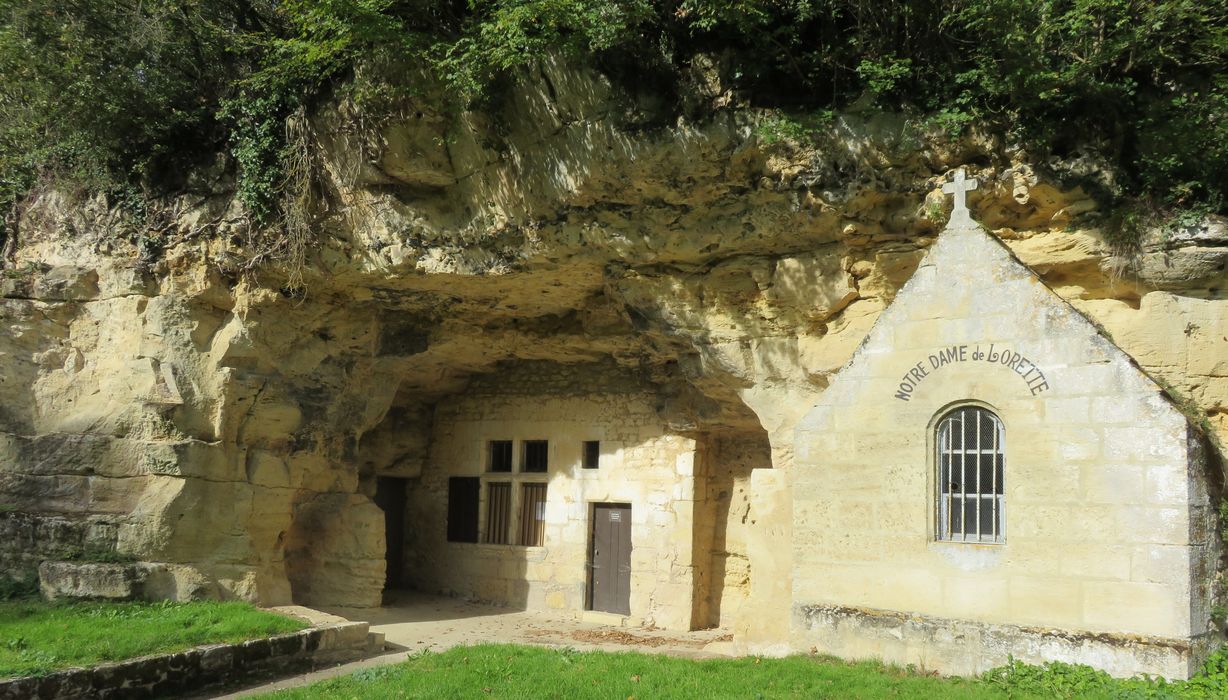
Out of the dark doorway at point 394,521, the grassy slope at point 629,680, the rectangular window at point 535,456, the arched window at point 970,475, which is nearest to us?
the grassy slope at point 629,680

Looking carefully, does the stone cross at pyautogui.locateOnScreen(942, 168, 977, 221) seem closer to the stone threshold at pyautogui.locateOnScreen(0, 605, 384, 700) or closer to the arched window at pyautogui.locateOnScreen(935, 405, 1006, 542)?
the arched window at pyautogui.locateOnScreen(935, 405, 1006, 542)

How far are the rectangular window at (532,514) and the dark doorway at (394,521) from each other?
2.41 metres

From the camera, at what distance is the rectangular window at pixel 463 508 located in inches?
591

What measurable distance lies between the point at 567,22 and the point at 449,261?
11.4 ft

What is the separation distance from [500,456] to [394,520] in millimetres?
2210

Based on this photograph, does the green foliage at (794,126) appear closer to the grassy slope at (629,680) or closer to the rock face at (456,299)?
the rock face at (456,299)

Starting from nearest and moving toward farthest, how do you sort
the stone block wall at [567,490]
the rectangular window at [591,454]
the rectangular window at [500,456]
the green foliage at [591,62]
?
1. the green foliage at [591,62]
2. the stone block wall at [567,490]
3. the rectangular window at [591,454]
4. the rectangular window at [500,456]

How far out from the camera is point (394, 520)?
15.6 meters

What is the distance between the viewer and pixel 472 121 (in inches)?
408

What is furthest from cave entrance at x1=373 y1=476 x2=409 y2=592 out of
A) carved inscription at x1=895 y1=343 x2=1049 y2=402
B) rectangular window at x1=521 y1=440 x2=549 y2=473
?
carved inscription at x1=895 y1=343 x2=1049 y2=402

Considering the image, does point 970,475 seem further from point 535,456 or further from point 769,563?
point 535,456

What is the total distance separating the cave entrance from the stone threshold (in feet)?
15.9

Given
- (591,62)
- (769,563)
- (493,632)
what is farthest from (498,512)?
(591,62)

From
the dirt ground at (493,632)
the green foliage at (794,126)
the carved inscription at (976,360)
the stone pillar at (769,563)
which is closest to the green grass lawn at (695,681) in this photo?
the dirt ground at (493,632)
